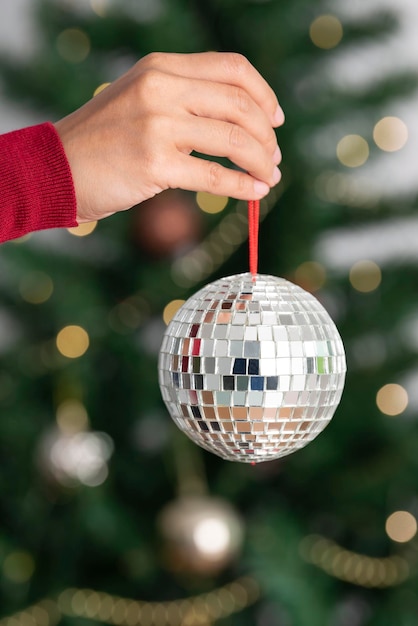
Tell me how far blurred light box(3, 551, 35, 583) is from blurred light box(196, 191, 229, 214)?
64 centimetres

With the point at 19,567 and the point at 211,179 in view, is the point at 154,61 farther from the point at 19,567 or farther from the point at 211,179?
the point at 19,567

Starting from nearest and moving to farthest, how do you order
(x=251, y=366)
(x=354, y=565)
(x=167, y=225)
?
1. (x=251, y=366)
2. (x=167, y=225)
3. (x=354, y=565)

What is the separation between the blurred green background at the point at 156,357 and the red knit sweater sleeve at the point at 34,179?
0.67 metres

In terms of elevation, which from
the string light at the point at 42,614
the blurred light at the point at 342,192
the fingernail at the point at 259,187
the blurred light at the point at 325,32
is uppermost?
the blurred light at the point at 325,32

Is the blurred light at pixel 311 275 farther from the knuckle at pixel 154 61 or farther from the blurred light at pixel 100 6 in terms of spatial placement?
the knuckle at pixel 154 61

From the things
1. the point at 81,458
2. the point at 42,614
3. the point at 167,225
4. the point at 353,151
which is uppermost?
the point at 353,151

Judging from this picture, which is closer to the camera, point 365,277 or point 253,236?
point 253,236

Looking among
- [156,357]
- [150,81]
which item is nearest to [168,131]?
[150,81]

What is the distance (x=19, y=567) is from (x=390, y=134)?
95 cm

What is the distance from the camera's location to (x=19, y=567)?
154 centimetres

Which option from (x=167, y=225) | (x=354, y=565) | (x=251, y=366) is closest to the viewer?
(x=251, y=366)

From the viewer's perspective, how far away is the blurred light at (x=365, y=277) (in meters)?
1.56

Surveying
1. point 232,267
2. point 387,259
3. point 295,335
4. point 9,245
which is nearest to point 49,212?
point 295,335

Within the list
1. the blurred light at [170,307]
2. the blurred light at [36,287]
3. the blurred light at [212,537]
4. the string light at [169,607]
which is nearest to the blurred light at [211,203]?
the blurred light at [170,307]
